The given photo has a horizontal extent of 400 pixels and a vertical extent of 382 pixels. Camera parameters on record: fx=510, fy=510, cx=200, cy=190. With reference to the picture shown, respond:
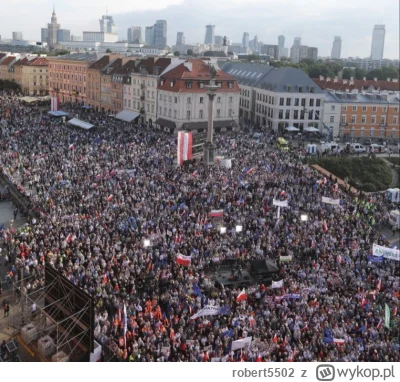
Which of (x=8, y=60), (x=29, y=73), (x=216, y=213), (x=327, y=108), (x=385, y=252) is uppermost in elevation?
(x=8, y=60)

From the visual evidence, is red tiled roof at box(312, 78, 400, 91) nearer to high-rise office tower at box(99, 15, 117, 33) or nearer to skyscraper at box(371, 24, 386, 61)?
skyscraper at box(371, 24, 386, 61)

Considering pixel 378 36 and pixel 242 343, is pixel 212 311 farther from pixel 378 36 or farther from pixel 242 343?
pixel 378 36

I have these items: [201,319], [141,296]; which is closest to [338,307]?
[201,319]

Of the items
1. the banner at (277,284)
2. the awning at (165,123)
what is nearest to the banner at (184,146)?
the banner at (277,284)

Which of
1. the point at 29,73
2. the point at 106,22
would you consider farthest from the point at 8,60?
the point at 106,22

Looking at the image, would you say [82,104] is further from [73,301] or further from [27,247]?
[73,301]

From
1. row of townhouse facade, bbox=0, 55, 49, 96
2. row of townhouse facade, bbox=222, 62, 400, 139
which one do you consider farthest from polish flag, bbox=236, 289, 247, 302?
row of townhouse facade, bbox=0, 55, 49, 96
